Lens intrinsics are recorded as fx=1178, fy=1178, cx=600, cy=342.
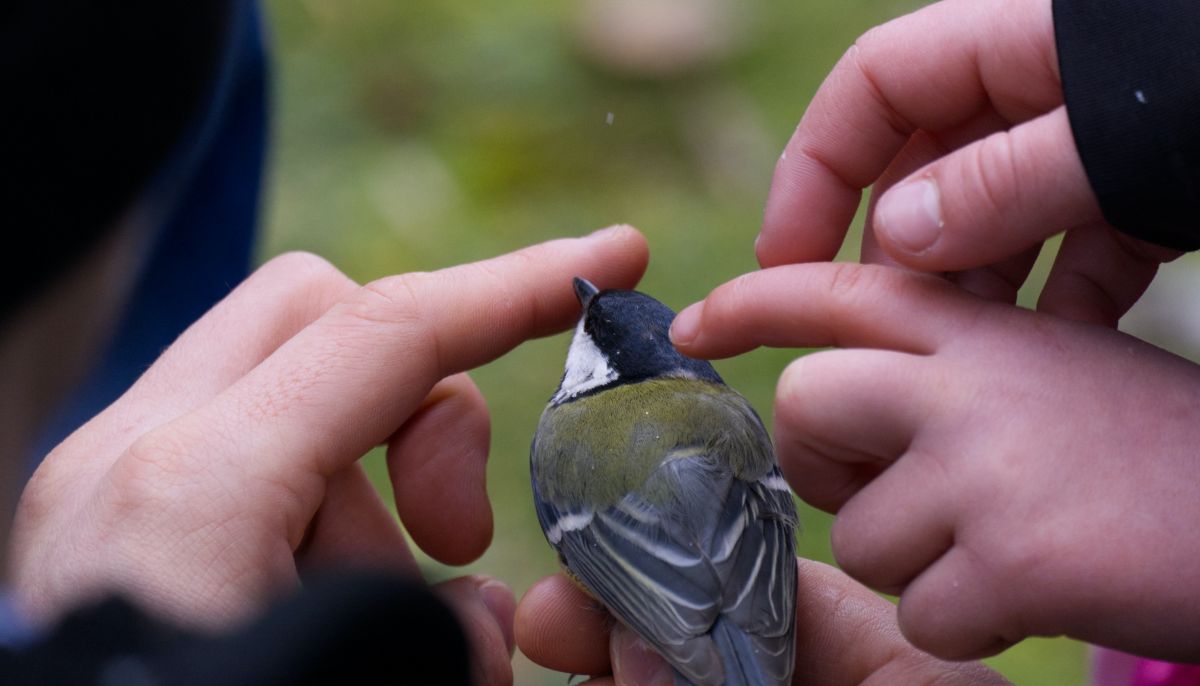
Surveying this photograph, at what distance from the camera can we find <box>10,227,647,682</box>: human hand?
141 cm

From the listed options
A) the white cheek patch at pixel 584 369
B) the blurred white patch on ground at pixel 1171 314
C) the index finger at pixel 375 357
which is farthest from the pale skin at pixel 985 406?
the blurred white patch on ground at pixel 1171 314

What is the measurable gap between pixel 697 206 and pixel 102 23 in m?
2.37

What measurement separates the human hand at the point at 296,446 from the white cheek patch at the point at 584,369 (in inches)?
8.9

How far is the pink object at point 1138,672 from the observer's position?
79.0 inches

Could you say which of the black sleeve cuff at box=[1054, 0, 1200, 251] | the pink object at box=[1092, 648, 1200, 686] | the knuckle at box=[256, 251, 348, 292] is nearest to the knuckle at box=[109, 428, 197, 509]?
the knuckle at box=[256, 251, 348, 292]

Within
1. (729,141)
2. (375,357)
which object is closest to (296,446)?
Answer: (375,357)

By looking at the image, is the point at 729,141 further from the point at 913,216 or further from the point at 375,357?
the point at 913,216

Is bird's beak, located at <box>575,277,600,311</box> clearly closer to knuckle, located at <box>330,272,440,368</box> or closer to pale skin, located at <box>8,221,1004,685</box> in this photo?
pale skin, located at <box>8,221,1004,685</box>

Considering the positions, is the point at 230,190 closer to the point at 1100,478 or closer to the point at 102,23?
the point at 102,23

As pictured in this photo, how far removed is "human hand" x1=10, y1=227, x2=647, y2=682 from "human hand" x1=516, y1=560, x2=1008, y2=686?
92mm

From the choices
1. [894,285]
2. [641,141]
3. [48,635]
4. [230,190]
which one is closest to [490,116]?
[641,141]

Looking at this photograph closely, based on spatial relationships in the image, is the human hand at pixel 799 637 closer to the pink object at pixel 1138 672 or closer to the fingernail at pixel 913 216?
the pink object at pixel 1138 672

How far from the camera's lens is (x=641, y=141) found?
4.21 metres

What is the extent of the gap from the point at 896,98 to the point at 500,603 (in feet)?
3.18
